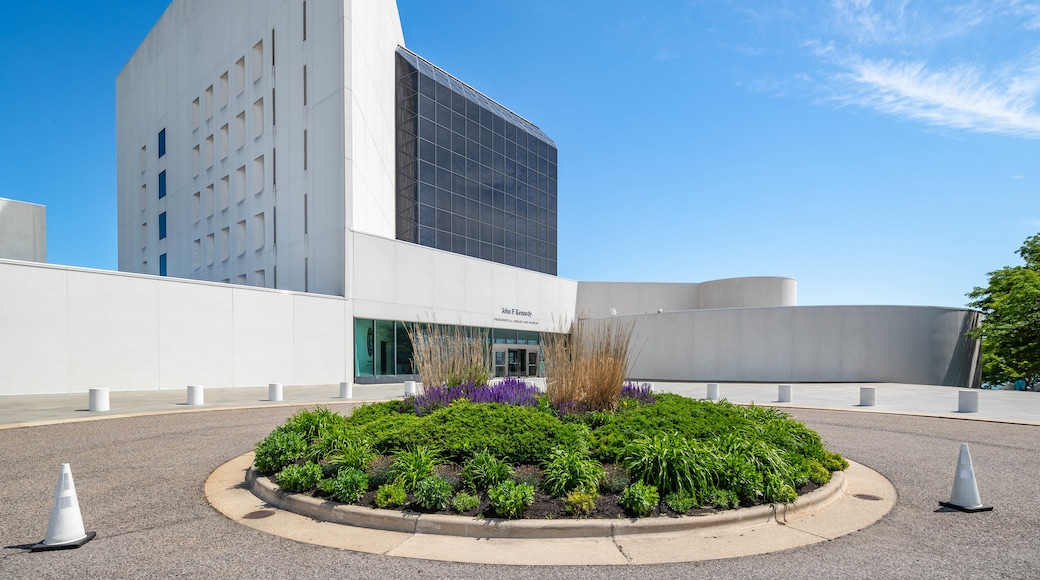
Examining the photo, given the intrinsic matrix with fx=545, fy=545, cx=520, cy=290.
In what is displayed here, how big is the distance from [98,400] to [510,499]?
1302 cm

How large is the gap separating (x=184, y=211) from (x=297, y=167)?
1478 centimetres

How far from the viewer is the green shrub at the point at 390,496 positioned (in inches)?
199

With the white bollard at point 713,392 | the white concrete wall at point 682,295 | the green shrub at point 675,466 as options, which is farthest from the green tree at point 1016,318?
the green shrub at point 675,466

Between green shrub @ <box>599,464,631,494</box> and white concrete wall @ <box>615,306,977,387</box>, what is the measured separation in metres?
22.4

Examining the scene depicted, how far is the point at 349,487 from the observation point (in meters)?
5.30

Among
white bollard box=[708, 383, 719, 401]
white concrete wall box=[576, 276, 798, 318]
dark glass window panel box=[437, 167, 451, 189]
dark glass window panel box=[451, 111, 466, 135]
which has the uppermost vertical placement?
dark glass window panel box=[451, 111, 466, 135]

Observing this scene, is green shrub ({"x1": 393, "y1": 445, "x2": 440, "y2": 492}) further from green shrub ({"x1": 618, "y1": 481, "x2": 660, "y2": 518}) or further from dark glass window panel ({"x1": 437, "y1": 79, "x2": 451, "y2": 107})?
dark glass window panel ({"x1": 437, "y1": 79, "x2": 451, "y2": 107})

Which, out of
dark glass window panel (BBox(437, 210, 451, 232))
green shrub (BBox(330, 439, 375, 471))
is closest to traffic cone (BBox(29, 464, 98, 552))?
green shrub (BBox(330, 439, 375, 471))

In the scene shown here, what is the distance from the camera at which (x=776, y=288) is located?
39312mm

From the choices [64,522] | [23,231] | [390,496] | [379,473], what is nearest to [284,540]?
[390,496]

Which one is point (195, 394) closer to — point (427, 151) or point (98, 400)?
point (98, 400)

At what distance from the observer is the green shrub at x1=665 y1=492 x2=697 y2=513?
4914 millimetres

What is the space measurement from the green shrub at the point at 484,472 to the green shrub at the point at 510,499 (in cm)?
33

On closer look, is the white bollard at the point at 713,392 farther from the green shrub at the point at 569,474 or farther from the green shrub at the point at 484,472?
the green shrub at the point at 484,472
